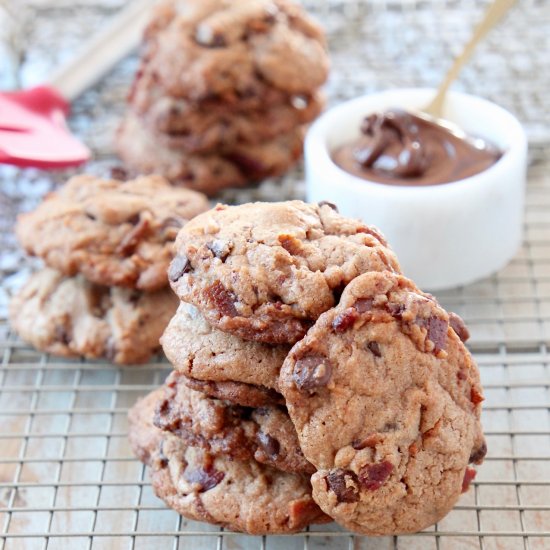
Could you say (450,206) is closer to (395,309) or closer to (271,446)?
(395,309)

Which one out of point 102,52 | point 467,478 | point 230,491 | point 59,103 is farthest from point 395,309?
point 102,52

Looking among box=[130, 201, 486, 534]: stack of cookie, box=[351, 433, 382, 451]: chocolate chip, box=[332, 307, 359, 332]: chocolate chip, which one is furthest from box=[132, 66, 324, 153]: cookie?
box=[351, 433, 382, 451]: chocolate chip

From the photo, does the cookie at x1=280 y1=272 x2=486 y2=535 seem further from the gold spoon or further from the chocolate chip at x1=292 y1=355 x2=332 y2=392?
the gold spoon

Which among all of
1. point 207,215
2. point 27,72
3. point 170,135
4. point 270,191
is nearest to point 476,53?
point 270,191

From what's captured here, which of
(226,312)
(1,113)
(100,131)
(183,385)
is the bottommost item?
(100,131)

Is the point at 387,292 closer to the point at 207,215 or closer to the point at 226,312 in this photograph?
the point at 226,312

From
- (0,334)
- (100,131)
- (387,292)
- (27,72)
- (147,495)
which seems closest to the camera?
(387,292)
